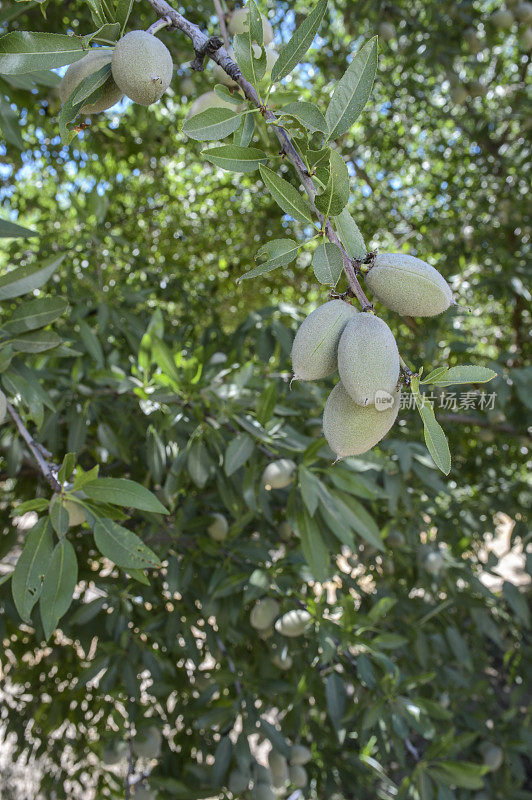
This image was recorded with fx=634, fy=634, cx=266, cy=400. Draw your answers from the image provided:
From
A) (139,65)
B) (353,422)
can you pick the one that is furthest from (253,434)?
(139,65)

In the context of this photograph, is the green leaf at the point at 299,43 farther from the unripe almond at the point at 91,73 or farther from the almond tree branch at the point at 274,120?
the unripe almond at the point at 91,73

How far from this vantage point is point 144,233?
3.41 metres

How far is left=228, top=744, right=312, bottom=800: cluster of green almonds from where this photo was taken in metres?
1.90

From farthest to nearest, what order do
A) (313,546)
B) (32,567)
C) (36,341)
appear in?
(313,546) → (36,341) → (32,567)

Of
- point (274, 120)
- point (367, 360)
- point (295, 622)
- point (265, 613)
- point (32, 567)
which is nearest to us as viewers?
point (367, 360)

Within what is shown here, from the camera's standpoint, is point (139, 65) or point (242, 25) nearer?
point (139, 65)

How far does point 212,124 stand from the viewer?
78cm

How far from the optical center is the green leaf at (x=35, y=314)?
3.95 feet

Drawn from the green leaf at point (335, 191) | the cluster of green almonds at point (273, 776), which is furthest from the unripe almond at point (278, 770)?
the green leaf at point (335, 191)

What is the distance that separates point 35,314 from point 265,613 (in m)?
1.06

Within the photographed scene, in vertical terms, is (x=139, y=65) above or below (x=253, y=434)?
above

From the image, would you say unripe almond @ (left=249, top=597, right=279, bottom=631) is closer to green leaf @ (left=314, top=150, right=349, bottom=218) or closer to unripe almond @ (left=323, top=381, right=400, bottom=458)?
unripe almond @ (left=323, top=381, right=400, bottom=458)

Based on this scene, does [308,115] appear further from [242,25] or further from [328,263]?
[242,25]

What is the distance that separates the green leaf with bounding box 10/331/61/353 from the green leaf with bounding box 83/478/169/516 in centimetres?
32
